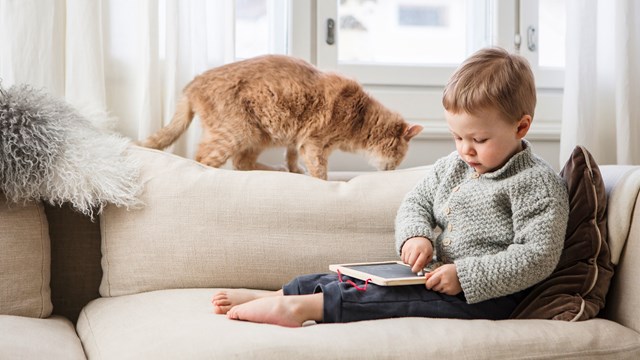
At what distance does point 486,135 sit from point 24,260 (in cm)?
103

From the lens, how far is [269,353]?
3.78 ft

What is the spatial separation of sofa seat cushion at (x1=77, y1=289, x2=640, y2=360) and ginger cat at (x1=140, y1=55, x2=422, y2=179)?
2.18ft

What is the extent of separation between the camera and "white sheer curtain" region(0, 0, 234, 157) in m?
1.91

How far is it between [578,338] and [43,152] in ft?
3.88

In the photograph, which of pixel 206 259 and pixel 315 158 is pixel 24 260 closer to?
pixel 206 259

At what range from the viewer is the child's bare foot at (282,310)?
1325mm

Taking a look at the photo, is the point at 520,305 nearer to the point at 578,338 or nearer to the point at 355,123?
the point at 578,338

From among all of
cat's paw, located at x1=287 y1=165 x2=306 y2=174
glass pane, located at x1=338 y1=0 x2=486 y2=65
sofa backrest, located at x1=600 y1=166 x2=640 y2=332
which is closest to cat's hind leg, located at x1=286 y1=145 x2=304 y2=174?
cat's paw, located at x1=287 y1=165 x2=306 y2=174

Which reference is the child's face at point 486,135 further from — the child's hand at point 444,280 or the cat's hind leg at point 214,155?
the cat's hind leg at point 214,155

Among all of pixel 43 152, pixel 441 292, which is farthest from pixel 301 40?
pixel 441 292

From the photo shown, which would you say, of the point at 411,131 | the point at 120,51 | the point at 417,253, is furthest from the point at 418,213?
the point at 120,51

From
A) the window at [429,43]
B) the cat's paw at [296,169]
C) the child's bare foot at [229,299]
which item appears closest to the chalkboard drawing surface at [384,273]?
the child's bare foot at [229,299]

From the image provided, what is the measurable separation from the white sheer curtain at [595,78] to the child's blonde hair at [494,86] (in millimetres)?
969

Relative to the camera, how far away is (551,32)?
271 cm
